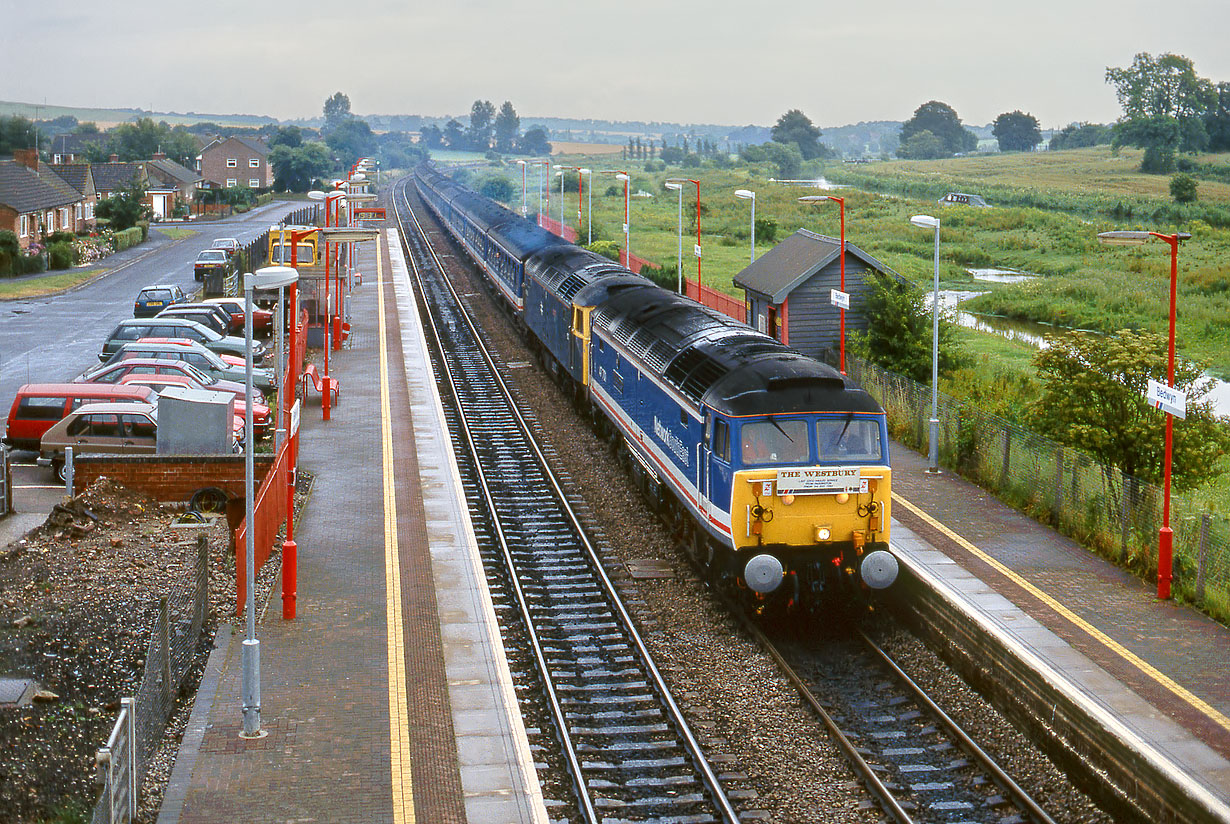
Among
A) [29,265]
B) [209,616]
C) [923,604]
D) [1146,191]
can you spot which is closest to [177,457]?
[209,616]

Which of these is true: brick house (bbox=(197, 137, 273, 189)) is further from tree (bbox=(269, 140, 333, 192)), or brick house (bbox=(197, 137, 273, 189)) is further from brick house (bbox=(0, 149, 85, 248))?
brick house (bbox=(0, 149, 85, 248))

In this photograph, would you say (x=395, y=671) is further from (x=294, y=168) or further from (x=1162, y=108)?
(x=1162, y=108)

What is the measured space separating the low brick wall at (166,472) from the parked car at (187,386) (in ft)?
13.8

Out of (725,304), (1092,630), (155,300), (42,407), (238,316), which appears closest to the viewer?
(1092,630)

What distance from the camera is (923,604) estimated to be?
18.6 metres

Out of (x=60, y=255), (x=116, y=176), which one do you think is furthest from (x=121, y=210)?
(x=116, y=176)

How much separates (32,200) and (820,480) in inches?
2444

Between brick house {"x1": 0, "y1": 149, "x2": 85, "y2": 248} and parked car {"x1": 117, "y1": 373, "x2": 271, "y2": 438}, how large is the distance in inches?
1549

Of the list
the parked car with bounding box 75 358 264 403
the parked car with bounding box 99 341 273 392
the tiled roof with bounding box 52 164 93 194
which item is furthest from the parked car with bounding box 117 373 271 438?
the tiled roof with bounding box 52 164 93 194

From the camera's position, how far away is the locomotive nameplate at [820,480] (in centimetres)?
1762

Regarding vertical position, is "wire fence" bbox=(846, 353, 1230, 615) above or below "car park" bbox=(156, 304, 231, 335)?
below

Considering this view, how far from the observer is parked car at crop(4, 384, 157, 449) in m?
27.5

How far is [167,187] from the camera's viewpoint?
103 metres

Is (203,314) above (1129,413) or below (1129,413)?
above
